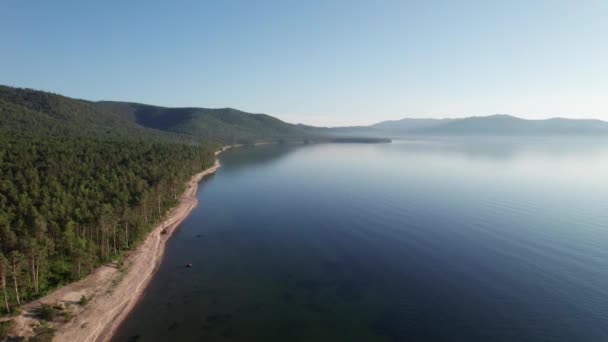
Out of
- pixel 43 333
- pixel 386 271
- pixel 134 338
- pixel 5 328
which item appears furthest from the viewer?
pixel 386 271

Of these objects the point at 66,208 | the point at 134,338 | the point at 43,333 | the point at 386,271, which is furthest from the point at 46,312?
the point at 386,271

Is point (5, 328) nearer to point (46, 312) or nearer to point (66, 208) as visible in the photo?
point (46, 312)

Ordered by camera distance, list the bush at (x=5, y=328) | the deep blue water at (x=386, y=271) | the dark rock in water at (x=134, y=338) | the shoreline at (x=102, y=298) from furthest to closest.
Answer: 1. the deep blue water at (x=386, y=271)
2. the dark rock in water at (x=134, y=338)
3. the shoreline at (x=102, y=298)
4. the bush at (x=5, y=328)

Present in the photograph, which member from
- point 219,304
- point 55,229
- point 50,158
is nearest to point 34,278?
point 55,229

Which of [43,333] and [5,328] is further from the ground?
[5,328]

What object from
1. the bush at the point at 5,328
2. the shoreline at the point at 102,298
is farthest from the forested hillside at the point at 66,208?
the bush at the point at 5,328

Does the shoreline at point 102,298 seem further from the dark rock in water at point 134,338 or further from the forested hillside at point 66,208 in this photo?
the dark rock in water at point 134,338
